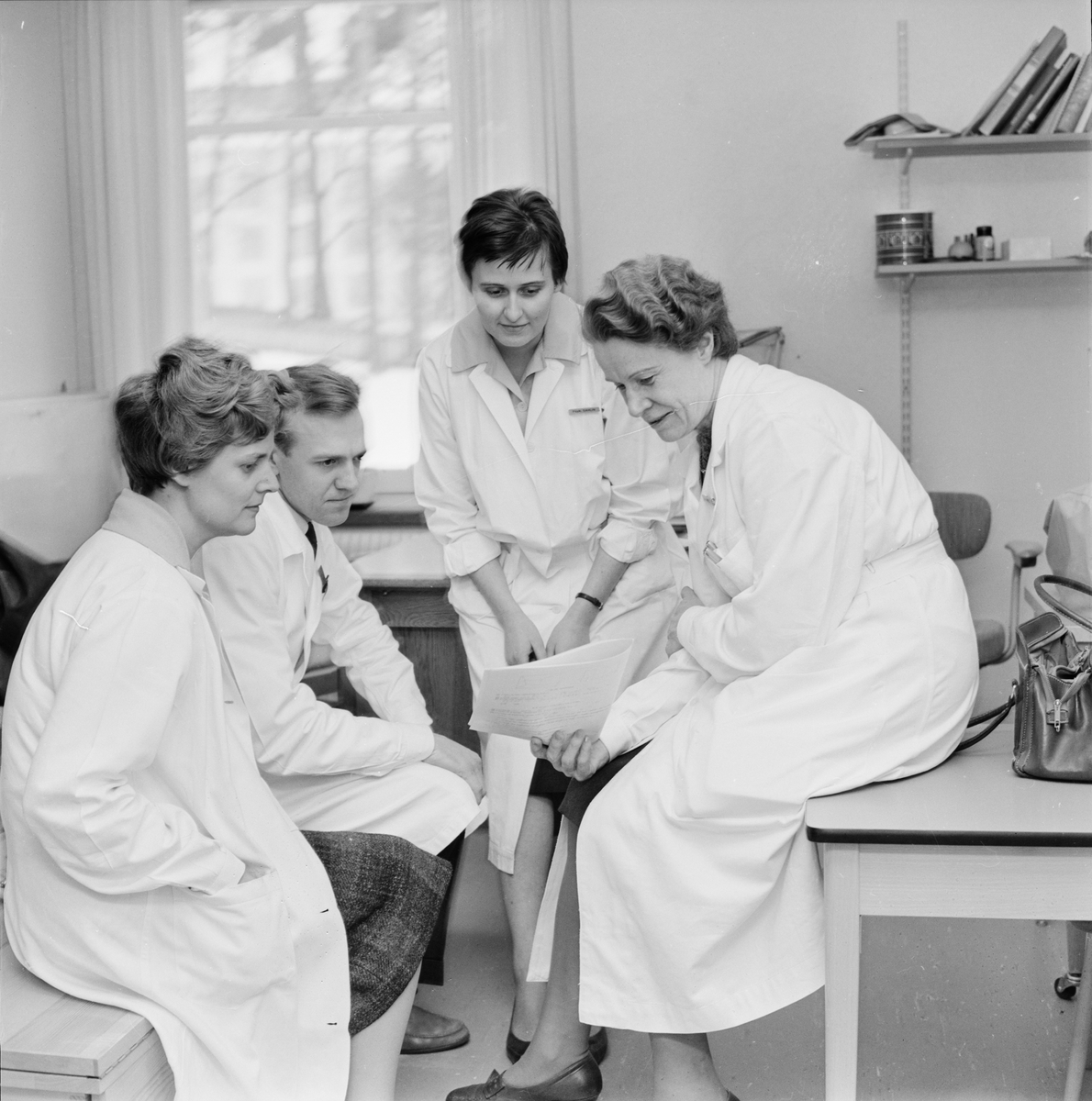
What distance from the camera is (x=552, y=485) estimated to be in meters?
2.46

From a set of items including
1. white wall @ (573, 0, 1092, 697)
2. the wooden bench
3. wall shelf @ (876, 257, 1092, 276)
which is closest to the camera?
the wooden bench

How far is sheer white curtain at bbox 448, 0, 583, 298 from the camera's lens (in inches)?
154

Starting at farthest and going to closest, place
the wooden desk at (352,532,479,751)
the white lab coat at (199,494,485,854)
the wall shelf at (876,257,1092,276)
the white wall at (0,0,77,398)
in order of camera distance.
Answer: the wall shelf at (876,257,1092,276), the white wall at (0,0,77,398), the wooden desk at (352,532,479,751), the white lab coat at (199,494,485,854)

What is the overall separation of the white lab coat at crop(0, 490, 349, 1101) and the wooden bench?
0.08ft

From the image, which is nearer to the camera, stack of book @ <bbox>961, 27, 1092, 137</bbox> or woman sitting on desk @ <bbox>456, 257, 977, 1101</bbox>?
woman sitting on desk @ <bbox>456, 257, 977, 1101</bbox>

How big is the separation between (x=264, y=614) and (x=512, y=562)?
25.6 inches

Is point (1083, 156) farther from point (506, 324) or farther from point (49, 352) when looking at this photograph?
point (49, 352)

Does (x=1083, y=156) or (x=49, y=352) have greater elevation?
(x=1083, y=156)

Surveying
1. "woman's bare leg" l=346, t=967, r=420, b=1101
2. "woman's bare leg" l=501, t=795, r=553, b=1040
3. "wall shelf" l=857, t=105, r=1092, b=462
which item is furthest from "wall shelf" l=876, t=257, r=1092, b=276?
"woman's bare leg" l=346, t=967, r=420, b=1101

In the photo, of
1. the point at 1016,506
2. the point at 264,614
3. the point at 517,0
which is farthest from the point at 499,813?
the point at 517,0

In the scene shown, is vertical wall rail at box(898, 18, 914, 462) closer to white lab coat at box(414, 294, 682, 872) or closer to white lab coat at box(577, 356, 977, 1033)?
white lab coat at box(414, 294, 682, 872)

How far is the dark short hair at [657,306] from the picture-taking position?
1.81 m

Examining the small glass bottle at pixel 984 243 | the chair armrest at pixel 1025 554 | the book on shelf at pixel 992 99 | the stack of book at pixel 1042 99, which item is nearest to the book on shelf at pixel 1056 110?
the stack of book at pixel 1042 99

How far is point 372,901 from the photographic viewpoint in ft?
6.15
